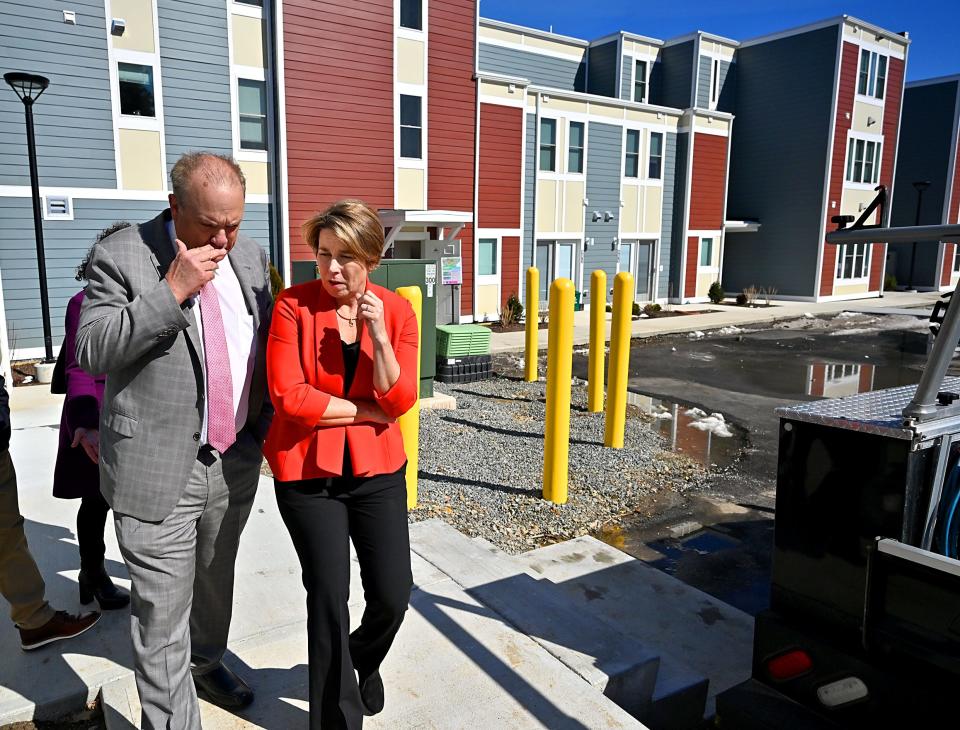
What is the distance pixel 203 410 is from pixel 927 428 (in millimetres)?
2315

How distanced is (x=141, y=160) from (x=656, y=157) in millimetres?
16206

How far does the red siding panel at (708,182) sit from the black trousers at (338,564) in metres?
23.7

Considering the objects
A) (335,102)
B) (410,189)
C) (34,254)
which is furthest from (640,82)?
(34,254)

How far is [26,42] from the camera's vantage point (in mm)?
11930

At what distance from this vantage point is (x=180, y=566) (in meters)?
2.24

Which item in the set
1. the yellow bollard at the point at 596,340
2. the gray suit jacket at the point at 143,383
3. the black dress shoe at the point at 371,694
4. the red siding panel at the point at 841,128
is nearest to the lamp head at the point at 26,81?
the yellow bollard at the point at 596,340

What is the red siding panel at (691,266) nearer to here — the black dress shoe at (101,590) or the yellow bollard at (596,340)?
the yellow bollard at (596,340)

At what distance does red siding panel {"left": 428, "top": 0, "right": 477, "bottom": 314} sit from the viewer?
16516 millimetres

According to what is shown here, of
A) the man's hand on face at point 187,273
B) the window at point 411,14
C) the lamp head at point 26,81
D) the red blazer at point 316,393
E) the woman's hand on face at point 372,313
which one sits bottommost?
the red blazer at point 316,393

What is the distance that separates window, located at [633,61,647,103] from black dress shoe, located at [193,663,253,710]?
1081 inches

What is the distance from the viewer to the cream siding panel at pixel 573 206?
21000 millimetres

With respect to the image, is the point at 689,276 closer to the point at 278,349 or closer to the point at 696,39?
the point at 696,39

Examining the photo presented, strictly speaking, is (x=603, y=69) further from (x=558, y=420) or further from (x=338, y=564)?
(x=338, y=564)

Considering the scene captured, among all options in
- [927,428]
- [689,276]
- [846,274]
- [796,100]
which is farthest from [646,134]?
[927,428]
